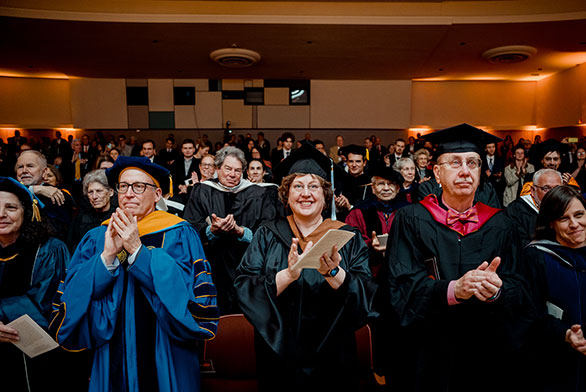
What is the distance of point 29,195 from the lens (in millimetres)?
2084

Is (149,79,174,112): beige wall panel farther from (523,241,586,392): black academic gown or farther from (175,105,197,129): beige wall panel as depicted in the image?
(523,241,586,392): black academic gown

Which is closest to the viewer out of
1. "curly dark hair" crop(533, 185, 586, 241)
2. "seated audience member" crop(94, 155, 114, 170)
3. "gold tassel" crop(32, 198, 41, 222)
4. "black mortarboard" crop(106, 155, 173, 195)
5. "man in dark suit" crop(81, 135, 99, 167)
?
"black mortarboard" crop(106, 155, 173, 195)

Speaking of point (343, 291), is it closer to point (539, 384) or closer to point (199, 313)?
point (199, 313)

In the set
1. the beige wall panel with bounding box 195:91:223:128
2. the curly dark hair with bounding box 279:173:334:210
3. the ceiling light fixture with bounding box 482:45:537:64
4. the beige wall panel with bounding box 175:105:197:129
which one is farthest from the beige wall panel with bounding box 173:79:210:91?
the curly dark hair with bounding box 279:173:334:210

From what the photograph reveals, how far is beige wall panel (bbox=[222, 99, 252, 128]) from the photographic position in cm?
1388

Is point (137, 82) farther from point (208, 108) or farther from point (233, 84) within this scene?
point (233, 84)

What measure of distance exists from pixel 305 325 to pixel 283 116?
42.6 feet

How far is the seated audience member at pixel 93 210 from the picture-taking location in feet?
11.1

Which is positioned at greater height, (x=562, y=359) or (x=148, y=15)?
(x=148, y=15)

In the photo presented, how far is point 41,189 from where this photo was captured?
3174 mm

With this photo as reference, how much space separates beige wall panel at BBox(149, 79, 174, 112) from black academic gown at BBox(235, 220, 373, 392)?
13501mm

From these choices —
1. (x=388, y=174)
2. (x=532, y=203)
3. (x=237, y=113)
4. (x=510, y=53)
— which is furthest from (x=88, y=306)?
(x=237, y=113)

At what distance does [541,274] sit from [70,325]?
248 centimetres

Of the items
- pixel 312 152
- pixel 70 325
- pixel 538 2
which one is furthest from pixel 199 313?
pixel 538 2
